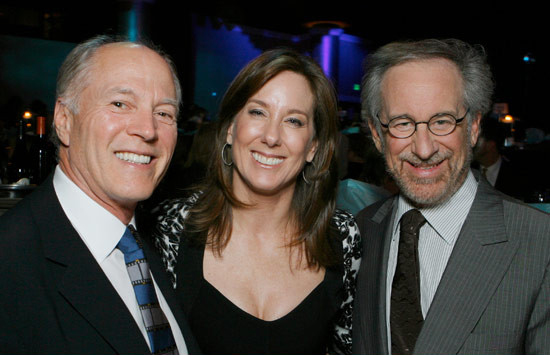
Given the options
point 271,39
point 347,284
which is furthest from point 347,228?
point 271,39

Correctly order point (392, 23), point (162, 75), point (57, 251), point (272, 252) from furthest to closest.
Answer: point (392, 23) → point (272, 252) → point (162, 75) → point (57, 251)

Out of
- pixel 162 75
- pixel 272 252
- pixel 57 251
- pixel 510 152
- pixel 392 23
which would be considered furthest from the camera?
pixel 392 23

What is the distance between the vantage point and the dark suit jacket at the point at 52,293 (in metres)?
1.07

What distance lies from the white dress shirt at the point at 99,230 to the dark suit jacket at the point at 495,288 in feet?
3.34

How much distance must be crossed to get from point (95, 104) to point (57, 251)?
457 mm

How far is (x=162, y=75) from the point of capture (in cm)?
148

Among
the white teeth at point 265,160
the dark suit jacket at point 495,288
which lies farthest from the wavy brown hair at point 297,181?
the dark suit jacket at point 495,288

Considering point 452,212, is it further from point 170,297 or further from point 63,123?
point 63,123

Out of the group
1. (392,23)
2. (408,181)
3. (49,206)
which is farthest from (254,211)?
(392,23)

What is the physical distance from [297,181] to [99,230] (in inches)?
49.3

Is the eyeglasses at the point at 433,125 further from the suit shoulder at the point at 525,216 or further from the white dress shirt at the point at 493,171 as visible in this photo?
the white dress shirt at the point at 493,171

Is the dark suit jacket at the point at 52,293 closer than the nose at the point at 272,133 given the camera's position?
Yes

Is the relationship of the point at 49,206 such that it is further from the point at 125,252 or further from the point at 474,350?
the point at 474,350

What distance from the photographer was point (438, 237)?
1.74 m
